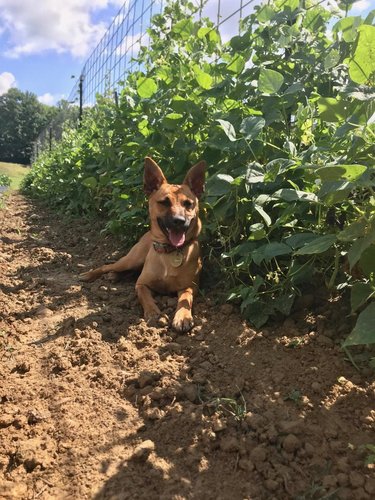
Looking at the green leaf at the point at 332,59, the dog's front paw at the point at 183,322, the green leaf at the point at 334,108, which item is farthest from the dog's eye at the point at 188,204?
the green leaf at the point at 334,108

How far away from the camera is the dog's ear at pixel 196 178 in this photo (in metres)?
3.28

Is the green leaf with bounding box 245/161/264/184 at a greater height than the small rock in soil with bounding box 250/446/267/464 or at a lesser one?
greater

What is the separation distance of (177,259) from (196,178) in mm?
643

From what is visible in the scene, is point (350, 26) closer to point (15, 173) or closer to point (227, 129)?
point (227, 129)

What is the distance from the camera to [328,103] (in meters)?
1.66

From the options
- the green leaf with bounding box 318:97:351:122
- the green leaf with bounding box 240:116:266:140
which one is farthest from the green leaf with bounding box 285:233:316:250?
the green leaf with bounding box 318:97:351:122

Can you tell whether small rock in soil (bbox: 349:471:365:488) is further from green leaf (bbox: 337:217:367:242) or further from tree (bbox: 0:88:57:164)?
tree (bbox: 0:88:57:164)

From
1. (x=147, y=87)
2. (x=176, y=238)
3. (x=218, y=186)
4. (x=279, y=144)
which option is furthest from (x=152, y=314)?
(x=147, y=87)

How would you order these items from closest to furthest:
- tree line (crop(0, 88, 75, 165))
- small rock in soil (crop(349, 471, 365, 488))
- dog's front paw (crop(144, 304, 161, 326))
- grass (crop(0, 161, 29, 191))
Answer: small rock in soil (crop(349, 471, 365, 488))
dog's front paw (crop(144, 304, 161, 326))
grass (crop(0, 161, 29, 191))
tree line (crop(0, 88, 75, 165))

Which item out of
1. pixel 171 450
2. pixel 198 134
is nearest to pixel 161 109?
pixel 198 134

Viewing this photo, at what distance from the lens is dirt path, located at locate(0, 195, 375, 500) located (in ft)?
4.97

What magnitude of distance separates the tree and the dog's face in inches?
2797

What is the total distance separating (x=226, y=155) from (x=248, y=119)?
662 millimetres

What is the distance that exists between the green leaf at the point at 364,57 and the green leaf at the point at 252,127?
2.87ft
